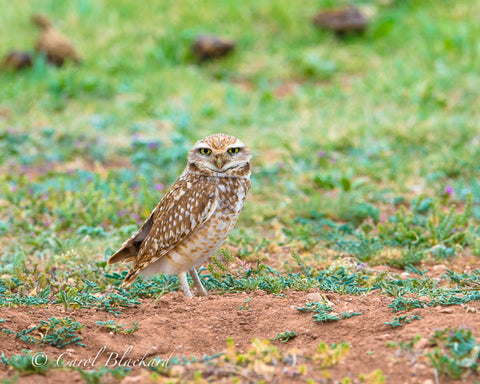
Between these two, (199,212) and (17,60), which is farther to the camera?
(17,60)

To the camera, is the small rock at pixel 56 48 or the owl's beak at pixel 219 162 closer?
the owl's beak at pixel 219 162

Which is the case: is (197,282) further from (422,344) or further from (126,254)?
(422,344)

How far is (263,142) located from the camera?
378 inches

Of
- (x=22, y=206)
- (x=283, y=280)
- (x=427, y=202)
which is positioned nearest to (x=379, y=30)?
(x=427, y=202)

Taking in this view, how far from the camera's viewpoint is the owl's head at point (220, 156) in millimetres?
5297

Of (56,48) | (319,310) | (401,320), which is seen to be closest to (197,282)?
(319,310)

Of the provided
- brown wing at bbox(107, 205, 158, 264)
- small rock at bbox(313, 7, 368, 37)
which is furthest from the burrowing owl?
small rock at bbox(313, 7, 368, 37)

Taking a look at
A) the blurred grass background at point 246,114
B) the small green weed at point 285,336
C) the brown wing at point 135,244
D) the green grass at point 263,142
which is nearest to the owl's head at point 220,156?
the brown wing at point 135,244

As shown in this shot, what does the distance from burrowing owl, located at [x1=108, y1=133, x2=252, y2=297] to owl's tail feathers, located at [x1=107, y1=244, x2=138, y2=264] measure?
56 millimetres

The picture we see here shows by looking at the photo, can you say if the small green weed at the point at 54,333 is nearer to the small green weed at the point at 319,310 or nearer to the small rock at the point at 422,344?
the small green weed at the point at 319,310

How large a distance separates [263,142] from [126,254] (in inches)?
167

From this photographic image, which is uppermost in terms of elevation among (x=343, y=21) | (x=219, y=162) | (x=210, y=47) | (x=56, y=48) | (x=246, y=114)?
(x=56, y=48)

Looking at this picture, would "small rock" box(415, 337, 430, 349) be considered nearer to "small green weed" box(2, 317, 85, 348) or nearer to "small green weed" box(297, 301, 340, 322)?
"small green weed" box(297, 301, 340, 322)

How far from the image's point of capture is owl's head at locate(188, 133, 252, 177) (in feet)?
17.4
